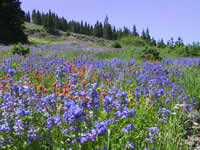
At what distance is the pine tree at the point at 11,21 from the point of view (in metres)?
24.2

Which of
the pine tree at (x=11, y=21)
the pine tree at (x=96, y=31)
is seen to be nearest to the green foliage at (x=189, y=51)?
the pine tree at (x=11, y=21)

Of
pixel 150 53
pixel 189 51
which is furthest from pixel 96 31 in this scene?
pixel 150 53

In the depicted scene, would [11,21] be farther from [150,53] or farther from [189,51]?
[189,51]

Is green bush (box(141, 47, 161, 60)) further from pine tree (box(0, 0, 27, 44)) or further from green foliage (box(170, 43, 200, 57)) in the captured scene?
pine tree (box(0, 0, 27, 44))

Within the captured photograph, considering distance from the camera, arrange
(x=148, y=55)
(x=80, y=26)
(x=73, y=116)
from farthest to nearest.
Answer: (x=80, y=26), (x=148, y=55), (x=73, y=116)

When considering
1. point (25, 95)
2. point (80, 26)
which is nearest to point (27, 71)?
point (25, 95)

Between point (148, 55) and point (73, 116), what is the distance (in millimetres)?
10111

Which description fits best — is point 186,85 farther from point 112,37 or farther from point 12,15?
point 112,37

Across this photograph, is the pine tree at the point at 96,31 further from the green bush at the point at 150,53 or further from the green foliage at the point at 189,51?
the green bush at the point at 150,53

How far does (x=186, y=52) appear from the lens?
17594 mm

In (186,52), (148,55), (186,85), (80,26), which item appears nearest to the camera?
(186,85)

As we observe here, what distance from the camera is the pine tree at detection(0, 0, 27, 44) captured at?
24.2m

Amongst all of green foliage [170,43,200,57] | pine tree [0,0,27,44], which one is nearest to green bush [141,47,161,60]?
green foliage [170,43,200,57]

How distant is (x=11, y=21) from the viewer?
25422 mm
